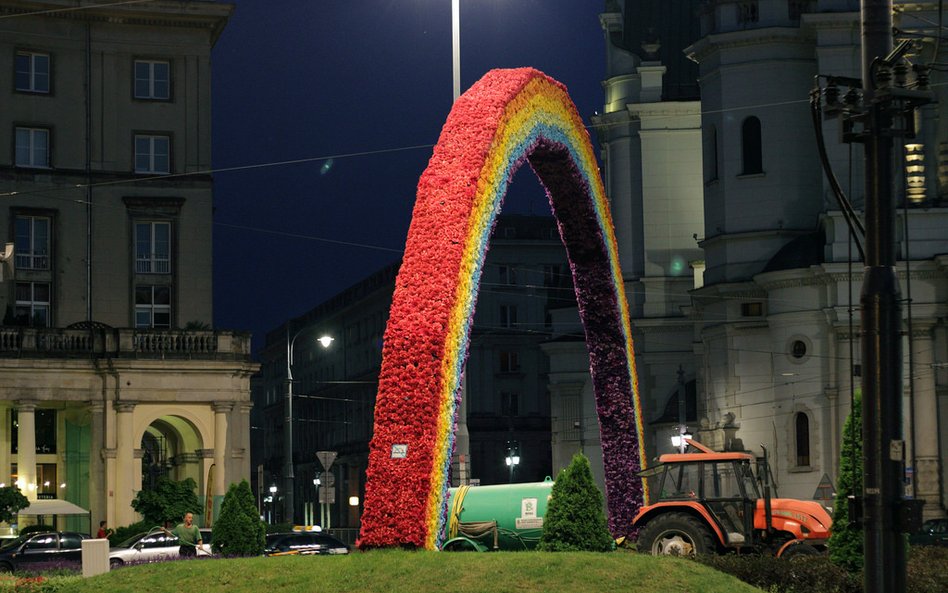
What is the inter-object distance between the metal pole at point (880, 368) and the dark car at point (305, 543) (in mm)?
27116

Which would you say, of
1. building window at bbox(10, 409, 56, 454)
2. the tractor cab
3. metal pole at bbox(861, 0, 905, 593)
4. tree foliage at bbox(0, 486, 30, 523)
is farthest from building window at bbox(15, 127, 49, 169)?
metal pole at bbox(861, 0, 905, 593)

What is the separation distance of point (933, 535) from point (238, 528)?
25.3 meters

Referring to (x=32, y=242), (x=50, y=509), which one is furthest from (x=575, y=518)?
(x=32, y=242)

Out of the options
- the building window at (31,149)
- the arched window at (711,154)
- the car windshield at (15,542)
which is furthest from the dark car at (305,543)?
the arched window at (711,154)

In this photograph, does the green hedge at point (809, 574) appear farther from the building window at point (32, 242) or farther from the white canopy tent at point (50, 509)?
the building window at point (32, 242)

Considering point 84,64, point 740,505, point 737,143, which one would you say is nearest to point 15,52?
point 84,64

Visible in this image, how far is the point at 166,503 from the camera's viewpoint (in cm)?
5828

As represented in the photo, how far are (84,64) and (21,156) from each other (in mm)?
4623

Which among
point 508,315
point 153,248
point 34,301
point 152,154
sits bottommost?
point 34,301

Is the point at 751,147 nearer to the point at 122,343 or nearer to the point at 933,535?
the point at 933,535

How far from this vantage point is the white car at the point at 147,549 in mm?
43406

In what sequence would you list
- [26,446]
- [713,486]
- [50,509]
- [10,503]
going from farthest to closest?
Result: [26,446]
[50,509]
[10,503]
[713,486]

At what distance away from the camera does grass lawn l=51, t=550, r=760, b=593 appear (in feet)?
66.4

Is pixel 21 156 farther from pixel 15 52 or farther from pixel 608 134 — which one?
pixel 608 134
